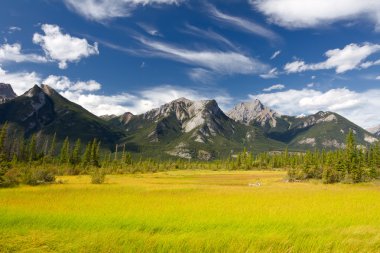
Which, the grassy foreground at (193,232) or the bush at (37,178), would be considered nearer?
the grassy foreground at (193,232)

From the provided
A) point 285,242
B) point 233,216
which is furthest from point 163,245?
point 233,216

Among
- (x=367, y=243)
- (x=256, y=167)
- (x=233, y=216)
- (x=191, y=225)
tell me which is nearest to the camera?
(x=367, y=243)

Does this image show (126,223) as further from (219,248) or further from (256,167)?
(256,167)

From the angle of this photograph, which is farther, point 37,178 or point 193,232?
point 37,178

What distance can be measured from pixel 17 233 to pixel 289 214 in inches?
620

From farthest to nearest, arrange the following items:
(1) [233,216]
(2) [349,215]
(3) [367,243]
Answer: (2) [349,215] < (1) [233,216] < (3) [367,243]

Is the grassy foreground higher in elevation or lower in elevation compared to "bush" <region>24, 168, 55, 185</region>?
higher

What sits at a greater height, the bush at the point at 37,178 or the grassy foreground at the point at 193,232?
the grassy foreground at the point at 193,232

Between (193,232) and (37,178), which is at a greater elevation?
(193,232)

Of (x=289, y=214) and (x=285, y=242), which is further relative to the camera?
(x=289, y=214)

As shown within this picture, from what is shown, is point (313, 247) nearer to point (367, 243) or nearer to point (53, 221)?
point (367, 243)

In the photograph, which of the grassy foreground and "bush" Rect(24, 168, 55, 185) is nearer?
the grassy foreground

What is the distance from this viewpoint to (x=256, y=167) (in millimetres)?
191125

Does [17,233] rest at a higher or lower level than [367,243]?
lower
